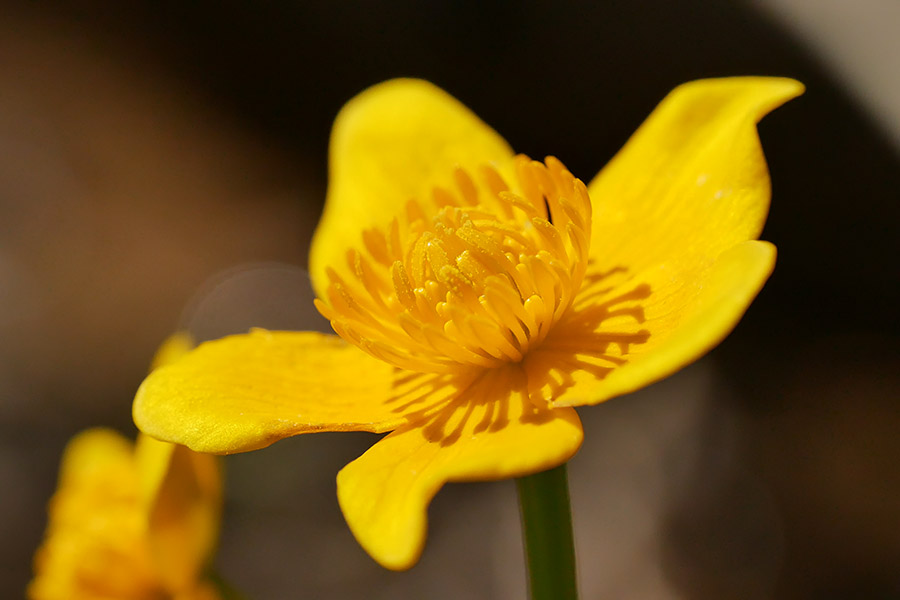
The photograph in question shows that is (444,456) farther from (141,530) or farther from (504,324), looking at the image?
(141,530)

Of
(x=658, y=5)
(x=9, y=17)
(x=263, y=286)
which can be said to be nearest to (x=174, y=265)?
(x=263, y=286)

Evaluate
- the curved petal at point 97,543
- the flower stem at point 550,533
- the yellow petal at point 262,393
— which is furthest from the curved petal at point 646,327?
the curved petal at point 97,543

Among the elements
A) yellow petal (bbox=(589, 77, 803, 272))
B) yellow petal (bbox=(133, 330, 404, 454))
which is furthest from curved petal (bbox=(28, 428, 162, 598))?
yellow petal (bbox=(589, 77, 803, 272))

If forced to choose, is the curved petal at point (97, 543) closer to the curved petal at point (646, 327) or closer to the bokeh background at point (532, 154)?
the curved petal at point (646, 327)

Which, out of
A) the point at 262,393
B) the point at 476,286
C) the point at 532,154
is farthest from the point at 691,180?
the point at 532,154

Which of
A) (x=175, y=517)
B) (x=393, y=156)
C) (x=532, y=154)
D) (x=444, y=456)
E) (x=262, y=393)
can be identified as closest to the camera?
(x=444, y=456)

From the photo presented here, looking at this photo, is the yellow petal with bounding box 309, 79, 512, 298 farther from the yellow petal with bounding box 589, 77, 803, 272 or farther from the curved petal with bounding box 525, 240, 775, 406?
the curved petal with bounding box 525, 240, 775, 406
